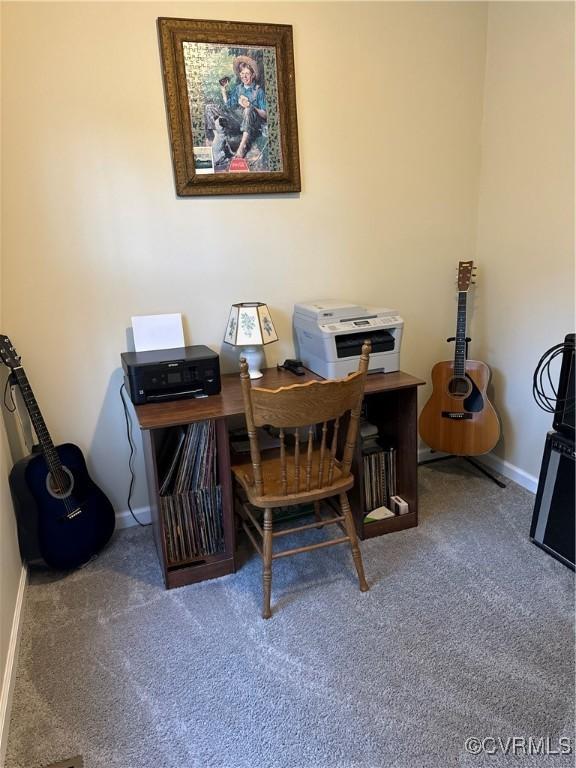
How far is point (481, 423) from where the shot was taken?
8.70 feet

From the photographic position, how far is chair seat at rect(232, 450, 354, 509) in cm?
185

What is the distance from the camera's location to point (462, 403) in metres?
2.70

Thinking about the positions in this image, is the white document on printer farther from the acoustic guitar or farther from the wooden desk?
the acoustic guitar

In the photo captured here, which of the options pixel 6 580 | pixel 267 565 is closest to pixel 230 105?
pixel 267 565

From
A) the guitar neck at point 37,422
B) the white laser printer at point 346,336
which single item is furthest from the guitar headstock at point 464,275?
the guitar neck at point 37,422

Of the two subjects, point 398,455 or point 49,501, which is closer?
point 49,501

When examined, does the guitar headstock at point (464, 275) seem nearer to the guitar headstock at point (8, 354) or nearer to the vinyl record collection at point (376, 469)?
the vinyl record collection at point (376, 469)

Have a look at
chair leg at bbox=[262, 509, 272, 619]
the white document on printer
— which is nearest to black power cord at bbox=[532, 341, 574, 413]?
chair leg at bbox=[262, 509, 272, 619]

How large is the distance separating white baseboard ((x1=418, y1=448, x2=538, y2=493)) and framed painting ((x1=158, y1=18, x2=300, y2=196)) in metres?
1.73

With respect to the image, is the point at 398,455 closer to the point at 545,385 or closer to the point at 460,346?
the point at 460,346

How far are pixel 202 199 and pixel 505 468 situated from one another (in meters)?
2.12

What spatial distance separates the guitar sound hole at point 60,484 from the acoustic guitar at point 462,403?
183 cm

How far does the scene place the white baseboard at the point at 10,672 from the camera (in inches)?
57.4

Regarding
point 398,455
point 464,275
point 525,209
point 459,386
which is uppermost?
point 525,209
